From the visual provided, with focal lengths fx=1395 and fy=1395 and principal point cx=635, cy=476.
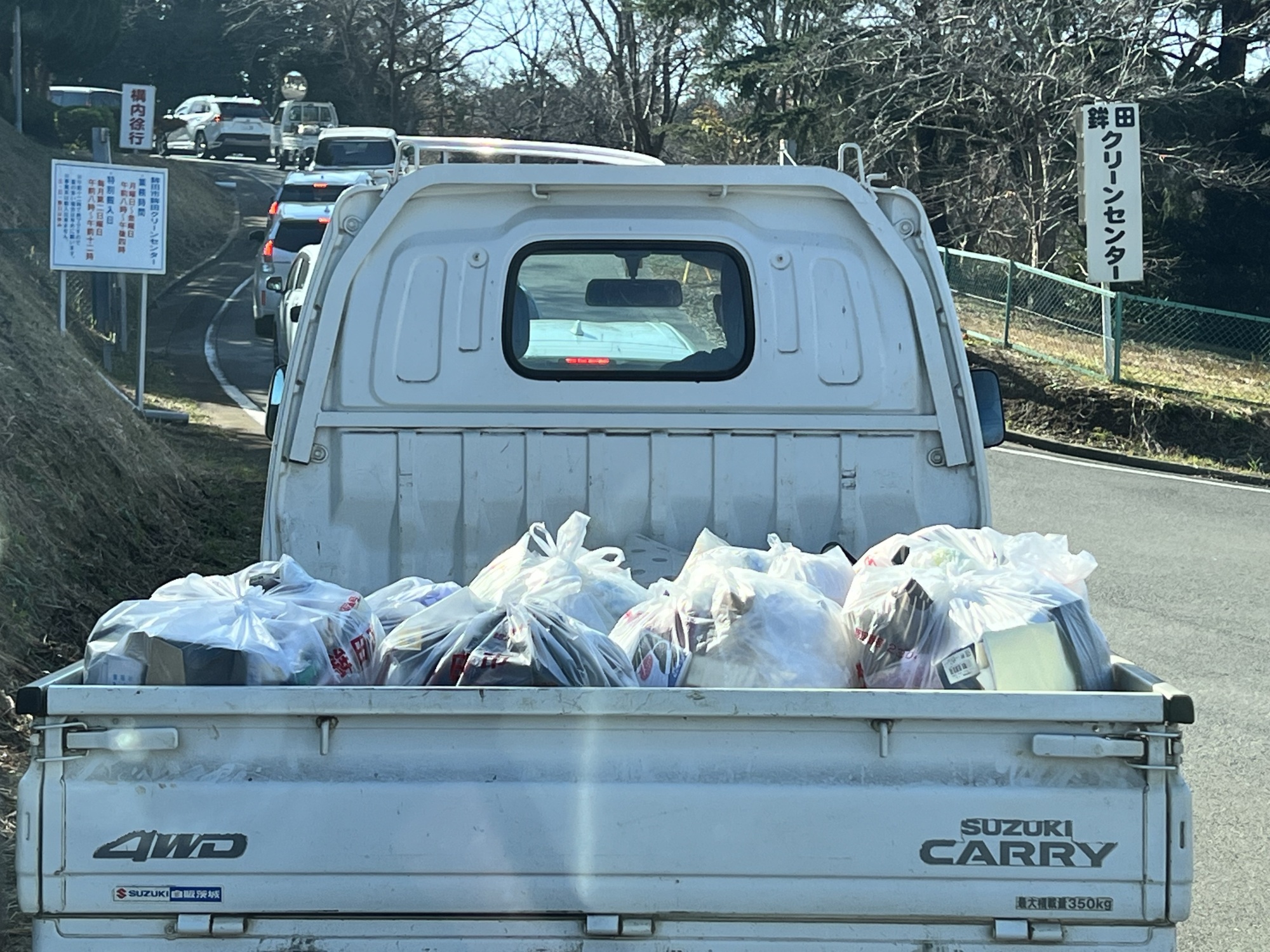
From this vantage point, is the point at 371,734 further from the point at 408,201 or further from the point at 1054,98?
the point at 1054,98

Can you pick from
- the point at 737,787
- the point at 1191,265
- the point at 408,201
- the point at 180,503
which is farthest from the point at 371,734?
the point at 1191,265

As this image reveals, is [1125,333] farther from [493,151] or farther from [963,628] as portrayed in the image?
[963,628]

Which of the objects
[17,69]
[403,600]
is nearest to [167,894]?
[403,600]

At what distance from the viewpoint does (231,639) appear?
102 inches

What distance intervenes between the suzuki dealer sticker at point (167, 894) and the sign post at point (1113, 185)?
15545 mm

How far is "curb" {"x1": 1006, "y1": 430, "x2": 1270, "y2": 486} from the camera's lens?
1403 centimetres

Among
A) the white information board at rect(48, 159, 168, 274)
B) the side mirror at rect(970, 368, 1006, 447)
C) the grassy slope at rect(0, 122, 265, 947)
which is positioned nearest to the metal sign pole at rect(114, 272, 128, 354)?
the white information board at rect(48, 159, 168, 274)

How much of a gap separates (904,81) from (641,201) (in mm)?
18728

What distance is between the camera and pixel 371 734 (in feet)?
7.92

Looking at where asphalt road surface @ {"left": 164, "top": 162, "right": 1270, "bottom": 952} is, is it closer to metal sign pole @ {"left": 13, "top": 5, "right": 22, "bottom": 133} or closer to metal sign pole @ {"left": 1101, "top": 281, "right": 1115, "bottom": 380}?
metal sign pole @ {"left": 1101, "top": 281, "right": 1115, "bottom": 380}

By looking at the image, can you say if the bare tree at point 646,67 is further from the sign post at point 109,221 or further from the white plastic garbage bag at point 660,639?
the white plastic garbage bag at point 660,639

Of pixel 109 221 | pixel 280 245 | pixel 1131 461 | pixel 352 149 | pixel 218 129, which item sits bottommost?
pixel 1131 461

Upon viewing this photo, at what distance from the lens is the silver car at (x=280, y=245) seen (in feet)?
58.9

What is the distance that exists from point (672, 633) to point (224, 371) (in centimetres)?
1586
